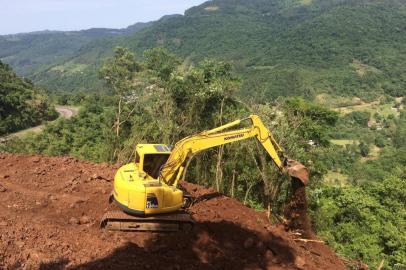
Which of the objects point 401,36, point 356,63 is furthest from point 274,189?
point 401,36

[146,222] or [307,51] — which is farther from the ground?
[146,222]

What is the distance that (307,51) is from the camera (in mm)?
141625

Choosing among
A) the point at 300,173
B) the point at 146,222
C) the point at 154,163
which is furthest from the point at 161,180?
the point at 300,173

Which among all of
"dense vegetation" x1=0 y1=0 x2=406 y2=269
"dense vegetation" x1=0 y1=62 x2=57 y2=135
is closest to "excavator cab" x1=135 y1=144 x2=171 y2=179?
"dense vegetation" x1=0 y1=0 x2=406 y2=269

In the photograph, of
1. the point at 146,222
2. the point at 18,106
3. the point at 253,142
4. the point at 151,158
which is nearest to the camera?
the point at 146,222

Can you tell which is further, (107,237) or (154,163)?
(154,163)

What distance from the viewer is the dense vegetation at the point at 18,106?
153 feet

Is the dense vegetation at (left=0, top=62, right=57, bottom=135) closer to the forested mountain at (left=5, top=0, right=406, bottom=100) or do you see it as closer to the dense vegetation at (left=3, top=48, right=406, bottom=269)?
the dense vegetation at (left=3, top=48, right=406, bottom=269)

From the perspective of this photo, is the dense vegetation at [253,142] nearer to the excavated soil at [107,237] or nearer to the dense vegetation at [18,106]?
the excavated soil at [107,237]

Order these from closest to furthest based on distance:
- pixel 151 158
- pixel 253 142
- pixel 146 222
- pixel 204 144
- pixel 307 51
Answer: pixel 146 222, pixel 204 144, pixel 151 158, pixel 253 142, pixel 307 51

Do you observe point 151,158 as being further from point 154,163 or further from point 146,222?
point 146,222

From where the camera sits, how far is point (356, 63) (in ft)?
430

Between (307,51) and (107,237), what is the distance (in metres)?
142

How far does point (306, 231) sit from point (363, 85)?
355ft
